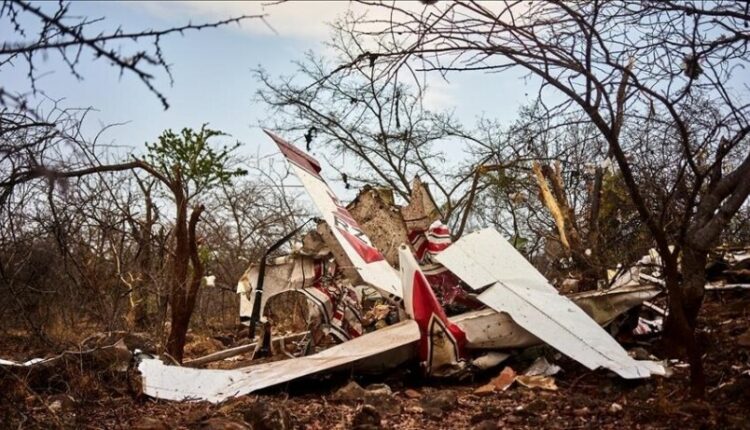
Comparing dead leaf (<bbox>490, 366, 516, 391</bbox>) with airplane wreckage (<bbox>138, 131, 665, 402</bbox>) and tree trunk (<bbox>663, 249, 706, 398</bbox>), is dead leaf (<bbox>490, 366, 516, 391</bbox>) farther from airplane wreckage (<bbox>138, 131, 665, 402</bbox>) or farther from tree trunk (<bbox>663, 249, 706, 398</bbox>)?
tree trunk (<bbox>663, 249, 706, 398</bbox>)

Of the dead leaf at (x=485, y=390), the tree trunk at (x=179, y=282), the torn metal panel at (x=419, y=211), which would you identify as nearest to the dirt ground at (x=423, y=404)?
the dead leaf at (x=485, y=390)

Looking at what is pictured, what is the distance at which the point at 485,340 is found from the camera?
6.85 meters

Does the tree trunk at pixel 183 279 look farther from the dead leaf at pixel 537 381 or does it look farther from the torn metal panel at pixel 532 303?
the dead leaf at pixel 537 381

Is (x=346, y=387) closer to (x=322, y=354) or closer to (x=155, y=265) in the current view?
(x=322, y=354)

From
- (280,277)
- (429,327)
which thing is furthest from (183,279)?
(429,327)

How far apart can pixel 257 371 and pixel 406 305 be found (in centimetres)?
153

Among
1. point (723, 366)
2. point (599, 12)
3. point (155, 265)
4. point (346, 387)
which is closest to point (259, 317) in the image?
point (155, 265)

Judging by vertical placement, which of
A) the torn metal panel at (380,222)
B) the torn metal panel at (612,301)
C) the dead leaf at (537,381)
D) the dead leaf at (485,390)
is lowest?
the dead leaf at (485,390)

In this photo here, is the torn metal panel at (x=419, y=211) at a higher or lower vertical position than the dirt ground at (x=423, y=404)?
higher

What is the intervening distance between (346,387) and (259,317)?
8.50 ft

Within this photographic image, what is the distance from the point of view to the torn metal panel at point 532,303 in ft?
19.7

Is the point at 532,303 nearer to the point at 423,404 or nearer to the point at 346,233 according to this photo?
the point at 423,404

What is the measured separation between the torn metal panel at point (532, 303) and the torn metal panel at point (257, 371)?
88 centimetres

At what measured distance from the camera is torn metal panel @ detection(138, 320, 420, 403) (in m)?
6.05
